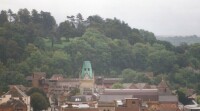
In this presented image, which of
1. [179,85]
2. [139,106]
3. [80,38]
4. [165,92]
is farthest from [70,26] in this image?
[139,106]

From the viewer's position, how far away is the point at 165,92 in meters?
75.4

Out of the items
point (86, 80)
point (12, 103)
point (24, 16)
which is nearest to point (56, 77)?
point (86, 80)

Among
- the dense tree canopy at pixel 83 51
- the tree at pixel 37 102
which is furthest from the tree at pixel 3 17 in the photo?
the tree at pixel 37 102

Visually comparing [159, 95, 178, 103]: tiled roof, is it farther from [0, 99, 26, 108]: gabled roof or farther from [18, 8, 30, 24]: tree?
[18, 8, 30, 24]: tree

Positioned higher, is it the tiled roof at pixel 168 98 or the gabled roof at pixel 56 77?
the gabled roof at pixel 56 77

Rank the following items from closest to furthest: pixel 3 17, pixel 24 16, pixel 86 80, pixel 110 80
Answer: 1. pixel 86 80
2. pixel 110 80
3. pixel 3 17
4. pixel 24 16

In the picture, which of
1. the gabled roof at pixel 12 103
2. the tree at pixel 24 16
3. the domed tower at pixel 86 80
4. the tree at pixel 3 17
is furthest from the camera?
the tree at pixel 24 16

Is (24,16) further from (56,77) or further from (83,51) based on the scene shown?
(56,77)

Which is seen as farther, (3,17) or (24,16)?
(24,16)

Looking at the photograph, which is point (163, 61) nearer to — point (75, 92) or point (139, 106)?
point (75, 92)

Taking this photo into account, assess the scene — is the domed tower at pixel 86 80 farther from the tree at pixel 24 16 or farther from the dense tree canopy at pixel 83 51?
the tree at pixel 24 16

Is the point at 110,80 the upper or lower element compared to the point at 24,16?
lower

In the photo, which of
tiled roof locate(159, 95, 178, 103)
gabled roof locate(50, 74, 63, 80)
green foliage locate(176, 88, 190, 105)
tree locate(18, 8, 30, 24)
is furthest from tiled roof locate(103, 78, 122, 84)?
tree locate(18, 8, 30, 24)

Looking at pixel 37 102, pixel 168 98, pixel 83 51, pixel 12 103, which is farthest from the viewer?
pixel 83 51
